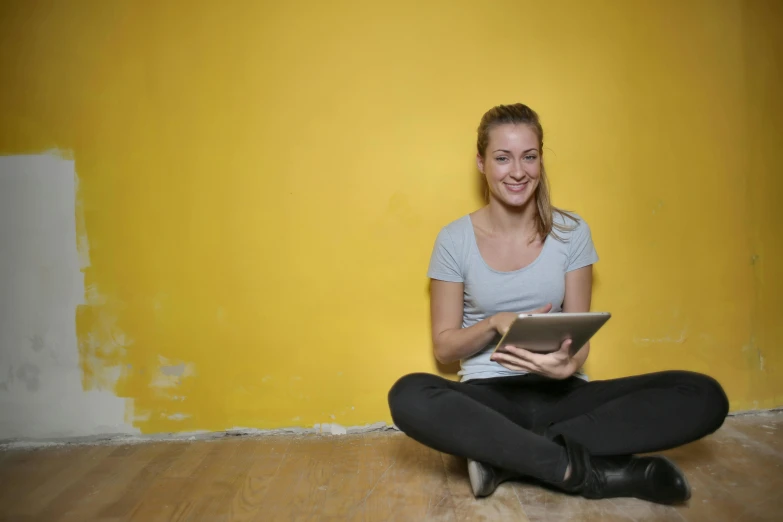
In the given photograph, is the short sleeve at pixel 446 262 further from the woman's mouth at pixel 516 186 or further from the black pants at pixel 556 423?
the black pants at pixel 556 423

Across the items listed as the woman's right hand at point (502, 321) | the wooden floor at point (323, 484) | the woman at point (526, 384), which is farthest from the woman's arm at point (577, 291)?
the wooden floor at point (323, 484)

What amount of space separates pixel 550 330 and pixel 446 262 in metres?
0.46

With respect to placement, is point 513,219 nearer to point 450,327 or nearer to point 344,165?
point 450,327

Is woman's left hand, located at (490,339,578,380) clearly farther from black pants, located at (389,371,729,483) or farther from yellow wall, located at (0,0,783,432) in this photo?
yellow wall, located at (0,0,783,432)

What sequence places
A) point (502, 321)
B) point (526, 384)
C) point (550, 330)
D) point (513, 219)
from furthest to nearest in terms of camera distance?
point (513, 219) → point (526, 384) → point (502, 321) → point (550, 330)

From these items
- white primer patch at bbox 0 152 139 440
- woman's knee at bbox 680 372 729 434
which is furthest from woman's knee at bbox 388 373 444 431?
white primer patch at bbox 0 152 139 440

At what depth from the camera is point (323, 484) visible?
1661 mm

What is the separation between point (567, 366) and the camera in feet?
5.19

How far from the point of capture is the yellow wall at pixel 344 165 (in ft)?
6.62

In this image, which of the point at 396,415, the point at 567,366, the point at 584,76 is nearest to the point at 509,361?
the point at 567,366

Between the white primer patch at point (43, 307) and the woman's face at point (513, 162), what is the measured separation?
126 cm

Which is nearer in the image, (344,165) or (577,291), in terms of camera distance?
(577,291)

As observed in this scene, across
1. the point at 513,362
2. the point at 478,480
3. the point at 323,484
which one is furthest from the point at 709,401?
the point at 323,484

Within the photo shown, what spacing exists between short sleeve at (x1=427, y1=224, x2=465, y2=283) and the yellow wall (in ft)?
0.62
